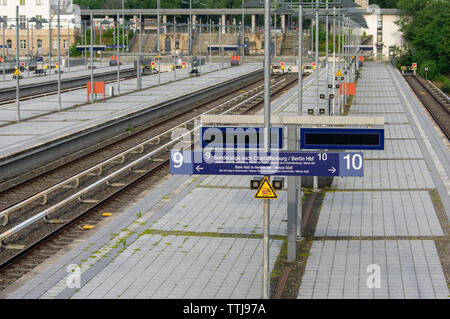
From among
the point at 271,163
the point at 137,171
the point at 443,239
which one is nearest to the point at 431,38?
the point at 137,171

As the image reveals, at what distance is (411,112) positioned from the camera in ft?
147

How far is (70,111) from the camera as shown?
42.3 meters

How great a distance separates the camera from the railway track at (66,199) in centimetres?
1722

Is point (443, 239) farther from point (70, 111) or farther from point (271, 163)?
point (70, 111)

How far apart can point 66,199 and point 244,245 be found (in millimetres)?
5639

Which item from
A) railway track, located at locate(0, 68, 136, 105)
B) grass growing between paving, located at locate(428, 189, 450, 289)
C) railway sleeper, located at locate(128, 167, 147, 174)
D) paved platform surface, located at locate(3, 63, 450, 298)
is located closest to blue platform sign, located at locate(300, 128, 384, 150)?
paved platform surface, located at locate(3, 63, 450, 298)

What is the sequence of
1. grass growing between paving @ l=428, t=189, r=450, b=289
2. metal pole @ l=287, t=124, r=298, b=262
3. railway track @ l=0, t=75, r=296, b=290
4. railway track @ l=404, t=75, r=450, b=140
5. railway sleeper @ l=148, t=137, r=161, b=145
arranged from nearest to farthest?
1. grass growing between paving @ l=428, t=189, r=450, b=289
2. metal pole @ l=287, t=124, r=298, b=262
3. railway track @ l=0, t=75, r=296, b=290
4. railway sleeper @ l=148, t=137, r=161, b=145
5. railway track @ l=404, t=75, r=450, b=140

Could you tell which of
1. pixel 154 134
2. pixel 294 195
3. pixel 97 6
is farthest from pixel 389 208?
pixel 97 6

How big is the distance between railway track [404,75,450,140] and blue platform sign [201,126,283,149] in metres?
20.8

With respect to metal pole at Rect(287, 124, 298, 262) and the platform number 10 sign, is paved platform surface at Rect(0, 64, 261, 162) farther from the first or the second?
the platform number 10 sign

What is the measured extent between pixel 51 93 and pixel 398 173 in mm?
37259

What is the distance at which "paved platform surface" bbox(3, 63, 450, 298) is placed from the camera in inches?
559

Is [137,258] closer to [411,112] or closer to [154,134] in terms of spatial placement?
[154,134]
